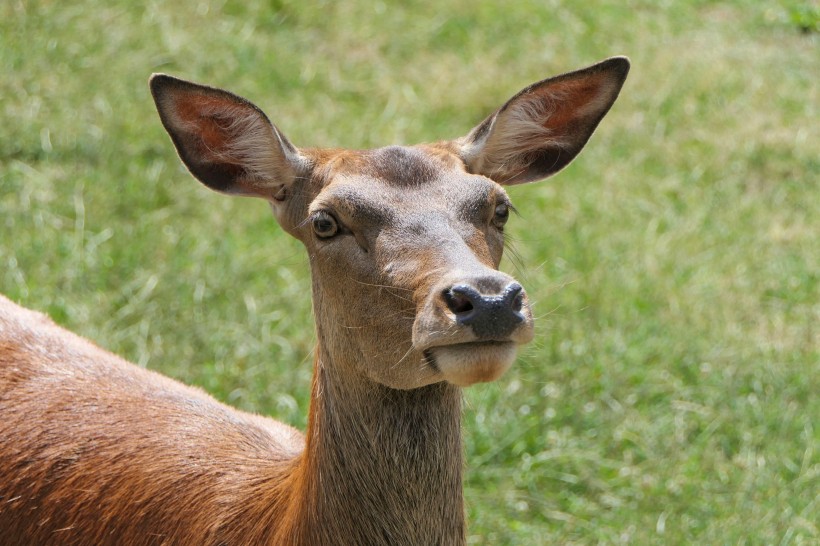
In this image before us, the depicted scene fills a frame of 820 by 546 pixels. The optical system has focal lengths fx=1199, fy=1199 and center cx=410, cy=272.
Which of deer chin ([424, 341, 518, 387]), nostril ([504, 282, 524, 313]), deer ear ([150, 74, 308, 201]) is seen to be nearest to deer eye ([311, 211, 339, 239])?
deer ear ([150, 74, 308, 201])

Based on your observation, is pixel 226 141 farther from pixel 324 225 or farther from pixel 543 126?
pixel 543 126

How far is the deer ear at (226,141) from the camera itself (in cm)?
419

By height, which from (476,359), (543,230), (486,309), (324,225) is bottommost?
(476,359)

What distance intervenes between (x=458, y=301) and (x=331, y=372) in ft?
2.94

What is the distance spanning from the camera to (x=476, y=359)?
10.9ft

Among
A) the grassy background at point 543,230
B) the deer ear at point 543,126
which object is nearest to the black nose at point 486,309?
the deer ear at point 543,126

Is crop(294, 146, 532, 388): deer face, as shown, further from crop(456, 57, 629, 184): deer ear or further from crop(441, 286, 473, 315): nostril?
crop(456, 57, 629, 184): deer ear

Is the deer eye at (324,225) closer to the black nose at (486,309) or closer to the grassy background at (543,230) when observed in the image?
the black nose at (486,309)

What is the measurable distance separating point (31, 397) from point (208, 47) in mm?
5631

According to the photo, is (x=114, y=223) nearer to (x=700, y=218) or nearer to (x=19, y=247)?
(x=19, y=247)

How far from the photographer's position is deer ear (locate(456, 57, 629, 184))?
438cm

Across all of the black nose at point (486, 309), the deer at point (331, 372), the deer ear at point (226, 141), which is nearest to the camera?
the black nose at point (486, 309)

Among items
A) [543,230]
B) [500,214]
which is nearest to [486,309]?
[500,214]

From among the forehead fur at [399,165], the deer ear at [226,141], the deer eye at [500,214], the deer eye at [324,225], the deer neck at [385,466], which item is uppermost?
the deer ear at [226,141]
